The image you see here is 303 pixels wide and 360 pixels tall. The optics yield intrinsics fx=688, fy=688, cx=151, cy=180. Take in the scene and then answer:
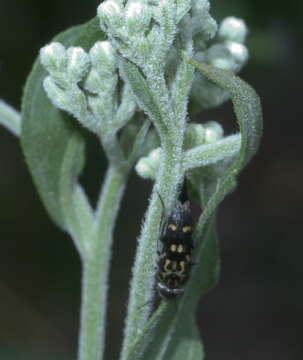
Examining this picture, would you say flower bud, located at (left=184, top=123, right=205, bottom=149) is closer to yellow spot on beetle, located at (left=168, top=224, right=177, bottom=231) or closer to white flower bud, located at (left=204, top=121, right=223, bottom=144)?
white flower bud, located at (left=204, top=121, right=223, bottom=144)

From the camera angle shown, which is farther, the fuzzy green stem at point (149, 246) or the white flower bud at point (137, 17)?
the fuzzy green stem at point (149, 246)

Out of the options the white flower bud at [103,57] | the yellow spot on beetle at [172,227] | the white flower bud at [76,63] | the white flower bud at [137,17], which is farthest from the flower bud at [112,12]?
the yellow spot on beetle at [172,227]

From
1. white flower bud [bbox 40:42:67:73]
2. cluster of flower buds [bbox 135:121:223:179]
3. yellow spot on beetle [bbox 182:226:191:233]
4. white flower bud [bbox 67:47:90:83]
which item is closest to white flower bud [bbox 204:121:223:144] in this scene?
cluster of flower buds [bbox 135:121:223:179]

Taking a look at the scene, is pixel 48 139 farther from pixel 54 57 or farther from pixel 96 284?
pixel 96 284

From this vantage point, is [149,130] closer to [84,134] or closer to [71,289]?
[84,134]

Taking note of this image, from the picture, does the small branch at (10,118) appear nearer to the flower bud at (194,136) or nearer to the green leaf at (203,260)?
the flower bud at (194,136)

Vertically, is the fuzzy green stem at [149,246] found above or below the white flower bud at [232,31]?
below
